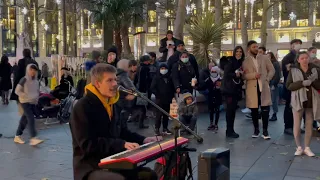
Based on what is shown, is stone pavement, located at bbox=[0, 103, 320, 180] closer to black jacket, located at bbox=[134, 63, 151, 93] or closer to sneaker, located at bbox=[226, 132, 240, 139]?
sneaker, located at bbox=[226, 132, 240, 139]

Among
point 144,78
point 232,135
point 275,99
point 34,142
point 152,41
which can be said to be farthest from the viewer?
point 152,41

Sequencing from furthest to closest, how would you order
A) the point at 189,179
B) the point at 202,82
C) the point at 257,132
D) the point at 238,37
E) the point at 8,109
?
the point at 238,37 → the point at 8,109 → the point at 202,82 → the point at 257,132 → the point at 189,179

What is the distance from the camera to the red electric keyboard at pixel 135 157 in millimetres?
3350

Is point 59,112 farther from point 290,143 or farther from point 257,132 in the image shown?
point 290,143

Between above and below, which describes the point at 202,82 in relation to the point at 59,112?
above

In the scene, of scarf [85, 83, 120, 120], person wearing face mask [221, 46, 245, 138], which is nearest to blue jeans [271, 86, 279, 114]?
person wearing face mask [221, 46, 245, 138]

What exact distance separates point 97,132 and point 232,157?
4.04 metres

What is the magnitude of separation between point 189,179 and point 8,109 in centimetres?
1195

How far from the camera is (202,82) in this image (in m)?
10.5

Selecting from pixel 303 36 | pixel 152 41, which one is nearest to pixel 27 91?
pixel 303 36

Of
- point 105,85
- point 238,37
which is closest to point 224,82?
point 105,85

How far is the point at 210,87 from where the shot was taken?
409 inches

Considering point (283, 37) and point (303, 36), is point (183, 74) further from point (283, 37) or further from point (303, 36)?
point (283, 37)

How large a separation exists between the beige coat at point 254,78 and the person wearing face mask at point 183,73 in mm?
1205
